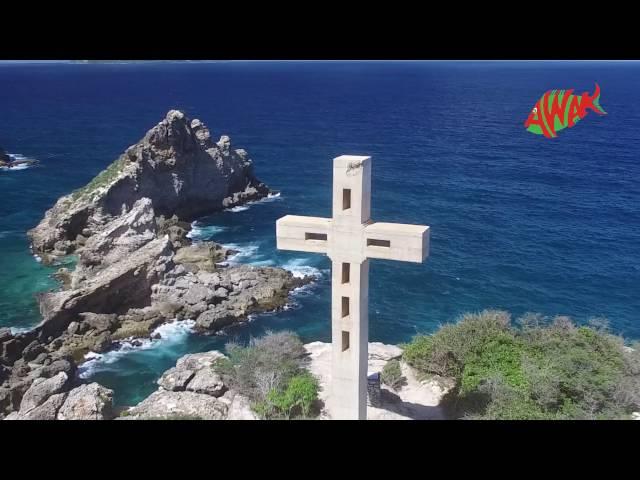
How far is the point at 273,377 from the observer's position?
69.9 feet

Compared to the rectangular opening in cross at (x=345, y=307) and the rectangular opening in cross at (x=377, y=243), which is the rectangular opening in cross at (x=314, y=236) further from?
the rectangular opening in cross at (x=345, y=307)

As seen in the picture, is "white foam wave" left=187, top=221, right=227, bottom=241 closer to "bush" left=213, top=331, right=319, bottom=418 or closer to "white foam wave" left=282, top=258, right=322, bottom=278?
"white foam wave" left=282, top=258, right=322, bottom=278

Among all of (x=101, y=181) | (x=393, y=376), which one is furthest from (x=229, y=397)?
(x=101, y=181)

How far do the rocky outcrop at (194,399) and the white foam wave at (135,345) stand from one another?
9.19m

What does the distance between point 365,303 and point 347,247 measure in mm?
1915

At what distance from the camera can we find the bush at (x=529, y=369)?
61.9ft

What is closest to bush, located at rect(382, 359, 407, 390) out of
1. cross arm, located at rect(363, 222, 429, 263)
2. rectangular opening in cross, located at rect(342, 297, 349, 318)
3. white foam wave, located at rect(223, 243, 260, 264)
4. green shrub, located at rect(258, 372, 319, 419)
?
green shrub, located at rect(258, 372, 319, 419)

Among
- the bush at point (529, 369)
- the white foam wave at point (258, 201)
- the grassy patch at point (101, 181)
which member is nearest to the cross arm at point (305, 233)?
the bush at point (529, 369)

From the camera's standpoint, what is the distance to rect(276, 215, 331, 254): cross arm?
55.8 ft

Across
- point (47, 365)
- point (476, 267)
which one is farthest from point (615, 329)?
point (47, 365)

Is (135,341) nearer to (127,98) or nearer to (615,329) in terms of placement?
(615,329)

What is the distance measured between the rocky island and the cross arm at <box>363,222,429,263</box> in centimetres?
1212

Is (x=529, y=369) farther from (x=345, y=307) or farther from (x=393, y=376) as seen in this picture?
(x=345, y=307)

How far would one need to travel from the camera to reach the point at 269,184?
70.9m
